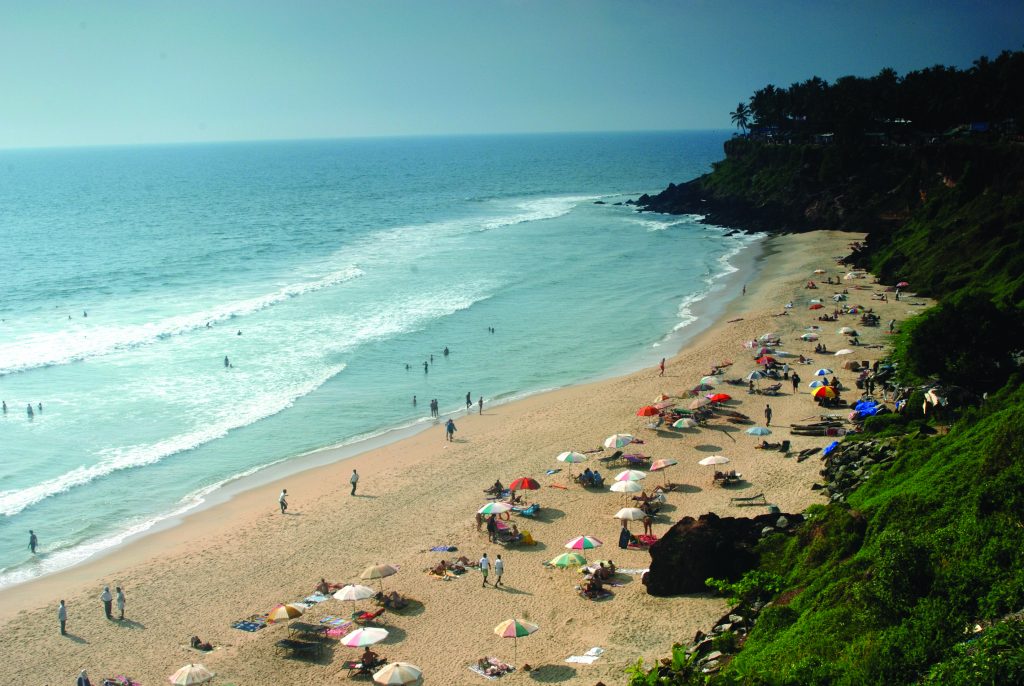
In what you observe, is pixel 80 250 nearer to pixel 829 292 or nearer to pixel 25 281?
pixel 25 281

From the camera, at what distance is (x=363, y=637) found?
18.9 meters

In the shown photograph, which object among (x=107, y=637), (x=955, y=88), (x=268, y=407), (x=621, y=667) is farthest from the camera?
(x=955, y=88)

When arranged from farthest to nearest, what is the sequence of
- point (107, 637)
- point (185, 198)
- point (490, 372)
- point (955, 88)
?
1. point (185, 198)
2. point (955, 88)
3. point (490, 372)
4. point (107, 637)

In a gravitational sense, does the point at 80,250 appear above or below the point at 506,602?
above

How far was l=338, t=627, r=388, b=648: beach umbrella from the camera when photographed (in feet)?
61.6

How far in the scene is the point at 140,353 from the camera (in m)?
47.5

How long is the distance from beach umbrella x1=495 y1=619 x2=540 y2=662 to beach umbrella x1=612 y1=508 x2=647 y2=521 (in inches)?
227

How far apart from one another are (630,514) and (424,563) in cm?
601

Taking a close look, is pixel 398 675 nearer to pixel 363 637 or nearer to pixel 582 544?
pixel 363 637

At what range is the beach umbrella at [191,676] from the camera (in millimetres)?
17938

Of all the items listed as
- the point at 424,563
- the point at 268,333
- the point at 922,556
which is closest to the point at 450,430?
the point at 424,563

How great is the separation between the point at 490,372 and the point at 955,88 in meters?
62.4

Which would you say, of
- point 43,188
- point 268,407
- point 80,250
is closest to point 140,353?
point 268,407

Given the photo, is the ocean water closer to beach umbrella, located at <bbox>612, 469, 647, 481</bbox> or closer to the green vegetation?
beach umbrella, located at <bbox>612, 469, 647, 481</bbox>
